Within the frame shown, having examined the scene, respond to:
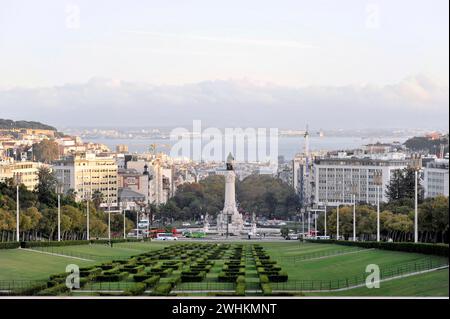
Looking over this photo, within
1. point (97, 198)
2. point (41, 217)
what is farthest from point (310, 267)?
point (97, 198)

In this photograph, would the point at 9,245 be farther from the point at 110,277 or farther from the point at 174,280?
the point at 174,280

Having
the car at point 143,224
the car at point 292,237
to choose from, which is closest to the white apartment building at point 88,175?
the car at point 143,224

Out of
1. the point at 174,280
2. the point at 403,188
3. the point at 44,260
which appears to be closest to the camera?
the point at 174,280

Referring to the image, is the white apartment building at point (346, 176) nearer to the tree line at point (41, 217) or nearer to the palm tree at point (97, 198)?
the palm tree at point (97, 198)

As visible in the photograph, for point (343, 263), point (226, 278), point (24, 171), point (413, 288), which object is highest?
point (24, 171)

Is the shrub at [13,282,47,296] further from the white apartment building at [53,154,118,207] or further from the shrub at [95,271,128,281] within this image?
the white apartment building at [53,154,118,207]

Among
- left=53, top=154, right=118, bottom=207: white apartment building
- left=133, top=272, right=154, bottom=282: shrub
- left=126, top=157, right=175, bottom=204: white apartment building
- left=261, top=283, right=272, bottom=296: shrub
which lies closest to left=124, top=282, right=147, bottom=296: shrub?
left=261, top=283, right=272, bottom=296: shrub
